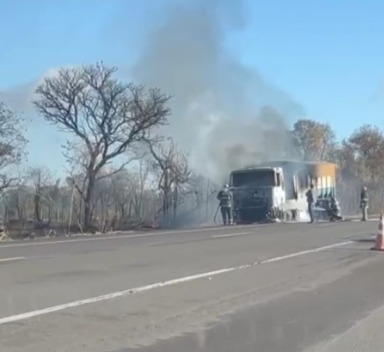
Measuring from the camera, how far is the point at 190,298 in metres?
12.0

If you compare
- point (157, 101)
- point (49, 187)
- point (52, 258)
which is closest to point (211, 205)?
point (157, 101)

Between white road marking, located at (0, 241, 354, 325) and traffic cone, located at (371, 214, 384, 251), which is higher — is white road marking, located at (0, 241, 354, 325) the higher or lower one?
the lower one

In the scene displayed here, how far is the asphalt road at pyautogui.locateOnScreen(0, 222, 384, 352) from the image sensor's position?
8820 millimetres

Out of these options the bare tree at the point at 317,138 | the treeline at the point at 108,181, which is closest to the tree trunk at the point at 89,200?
the treeline at the point at 108,181

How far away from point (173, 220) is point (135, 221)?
4.28 meters

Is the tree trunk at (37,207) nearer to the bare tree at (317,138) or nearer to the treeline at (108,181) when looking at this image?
the treeline at (108,181)

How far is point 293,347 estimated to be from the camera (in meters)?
8.48

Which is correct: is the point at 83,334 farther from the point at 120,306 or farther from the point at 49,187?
the point at 49,187

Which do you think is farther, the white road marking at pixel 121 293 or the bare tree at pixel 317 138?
the bare tree at pixel 317 138

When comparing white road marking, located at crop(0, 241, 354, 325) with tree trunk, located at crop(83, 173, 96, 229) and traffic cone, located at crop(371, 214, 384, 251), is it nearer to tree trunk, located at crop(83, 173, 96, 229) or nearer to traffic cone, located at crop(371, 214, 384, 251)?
traffic cone, located at crop(371, 214, 384, 251)

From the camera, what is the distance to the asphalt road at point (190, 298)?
28.9 ft

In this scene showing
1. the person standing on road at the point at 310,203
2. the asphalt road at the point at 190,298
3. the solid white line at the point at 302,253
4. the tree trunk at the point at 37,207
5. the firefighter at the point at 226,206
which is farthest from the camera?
the person standing on road at the point at 310,203

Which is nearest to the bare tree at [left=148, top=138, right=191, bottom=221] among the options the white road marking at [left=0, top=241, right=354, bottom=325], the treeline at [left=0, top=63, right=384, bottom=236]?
the treeline at [left=0, top=63, right=384, bottom=236]

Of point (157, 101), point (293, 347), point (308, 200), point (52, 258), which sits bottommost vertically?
point (293, 347)
